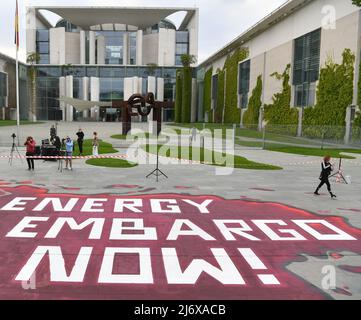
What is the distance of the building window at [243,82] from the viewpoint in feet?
199

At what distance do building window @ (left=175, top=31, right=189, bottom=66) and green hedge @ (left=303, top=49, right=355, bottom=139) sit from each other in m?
54.7

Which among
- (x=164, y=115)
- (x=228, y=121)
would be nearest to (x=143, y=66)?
(x=164, y=115)

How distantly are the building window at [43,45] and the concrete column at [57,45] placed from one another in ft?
7.08

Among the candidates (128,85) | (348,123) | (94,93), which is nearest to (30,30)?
(94,93)

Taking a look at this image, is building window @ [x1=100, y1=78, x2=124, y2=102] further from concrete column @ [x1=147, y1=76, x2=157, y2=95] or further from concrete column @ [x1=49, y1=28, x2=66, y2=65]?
concrete column @ [x1=49, y1=28, x2=66, y2=65]

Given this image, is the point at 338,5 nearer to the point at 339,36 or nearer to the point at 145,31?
the point at 339,36

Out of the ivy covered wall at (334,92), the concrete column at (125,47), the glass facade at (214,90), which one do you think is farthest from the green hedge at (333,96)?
the concrete column at (125,47)

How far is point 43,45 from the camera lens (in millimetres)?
89188

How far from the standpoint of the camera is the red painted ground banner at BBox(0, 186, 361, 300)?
19.9ft

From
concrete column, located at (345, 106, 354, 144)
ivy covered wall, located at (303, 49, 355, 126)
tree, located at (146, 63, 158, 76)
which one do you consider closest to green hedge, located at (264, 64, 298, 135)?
ivy covered wall, located at (303, 49, 355, 126)

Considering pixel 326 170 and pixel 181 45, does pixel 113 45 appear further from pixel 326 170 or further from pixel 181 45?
pixel 326 170

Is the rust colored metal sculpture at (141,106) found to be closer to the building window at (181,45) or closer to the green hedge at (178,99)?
the green hedge at (178,99)

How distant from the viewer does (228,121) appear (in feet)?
231
